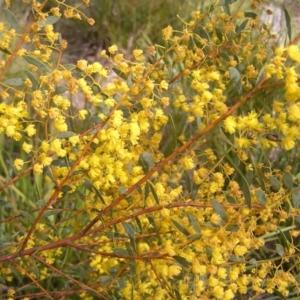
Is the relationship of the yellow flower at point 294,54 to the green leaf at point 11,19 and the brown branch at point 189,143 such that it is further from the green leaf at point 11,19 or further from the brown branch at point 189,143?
the green leaf at point 11,19

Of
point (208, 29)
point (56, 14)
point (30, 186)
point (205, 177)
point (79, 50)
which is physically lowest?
point (30, 186)

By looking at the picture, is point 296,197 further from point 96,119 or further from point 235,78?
point 96,119

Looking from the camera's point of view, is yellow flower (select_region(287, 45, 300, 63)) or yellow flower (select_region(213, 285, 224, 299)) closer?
yellow flower (select_region(287, 45, 300, 63))

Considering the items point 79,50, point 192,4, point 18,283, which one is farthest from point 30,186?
point 192,4

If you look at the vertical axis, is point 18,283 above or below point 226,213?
below

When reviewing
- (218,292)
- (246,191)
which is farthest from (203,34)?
(218,292)

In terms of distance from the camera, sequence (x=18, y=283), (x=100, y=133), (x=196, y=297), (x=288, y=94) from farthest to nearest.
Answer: (x=18, y=283), (x=196, y=297), (x=100, y=133), (x=288, y=94)

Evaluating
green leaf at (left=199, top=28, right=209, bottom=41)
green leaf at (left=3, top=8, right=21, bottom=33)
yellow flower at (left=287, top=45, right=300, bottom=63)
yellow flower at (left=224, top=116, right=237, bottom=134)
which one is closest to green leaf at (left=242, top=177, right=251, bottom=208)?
yellow flower at (left=224, top=116, right=237, bottom=134)

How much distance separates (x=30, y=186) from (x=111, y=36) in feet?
4.91

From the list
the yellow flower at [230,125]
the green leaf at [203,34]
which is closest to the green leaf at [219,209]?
the yellow flower at [230,125]

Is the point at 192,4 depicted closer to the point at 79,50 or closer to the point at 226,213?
the point at 79,50

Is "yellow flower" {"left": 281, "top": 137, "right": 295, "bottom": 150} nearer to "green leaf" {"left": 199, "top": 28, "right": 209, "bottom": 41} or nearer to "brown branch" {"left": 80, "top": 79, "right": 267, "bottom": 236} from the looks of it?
"brown branch" {"left": 80, "top": 79, "right": 267, "bottom": 236}

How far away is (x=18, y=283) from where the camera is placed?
195cm

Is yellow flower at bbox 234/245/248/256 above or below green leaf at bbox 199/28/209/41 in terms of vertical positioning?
below
